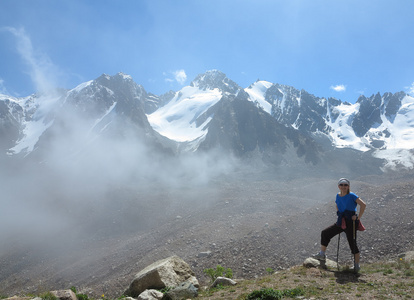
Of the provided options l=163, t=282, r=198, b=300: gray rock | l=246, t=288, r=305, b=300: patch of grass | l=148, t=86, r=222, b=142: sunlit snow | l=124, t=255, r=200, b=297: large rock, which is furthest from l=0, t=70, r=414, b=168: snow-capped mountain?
l=246, t=288, r=305, b=300: patch of grass

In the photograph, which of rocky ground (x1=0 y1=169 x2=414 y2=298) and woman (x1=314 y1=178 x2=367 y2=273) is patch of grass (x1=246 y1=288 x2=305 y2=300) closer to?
woman (x1=314 y1=178 x2=367 y2=273)

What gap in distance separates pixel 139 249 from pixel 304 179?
59.4 metres

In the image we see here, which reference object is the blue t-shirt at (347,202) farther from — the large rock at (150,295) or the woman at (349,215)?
the large rock at (150,295)

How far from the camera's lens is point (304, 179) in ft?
251

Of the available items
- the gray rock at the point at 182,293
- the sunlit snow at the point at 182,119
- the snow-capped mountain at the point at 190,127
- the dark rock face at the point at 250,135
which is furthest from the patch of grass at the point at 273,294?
the sunlit snow at the point at 182,119

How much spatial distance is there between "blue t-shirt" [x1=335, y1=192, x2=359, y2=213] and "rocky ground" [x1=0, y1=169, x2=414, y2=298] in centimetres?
885

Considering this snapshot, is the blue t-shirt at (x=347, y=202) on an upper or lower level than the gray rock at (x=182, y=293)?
upper

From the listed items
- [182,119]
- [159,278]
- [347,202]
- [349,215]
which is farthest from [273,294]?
[182,119]

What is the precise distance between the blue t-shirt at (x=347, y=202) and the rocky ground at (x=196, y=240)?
8.85m

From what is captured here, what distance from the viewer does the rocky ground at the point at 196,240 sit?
67.3 feet

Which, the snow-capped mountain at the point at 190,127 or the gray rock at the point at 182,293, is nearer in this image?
the gray rock at the point at 182,293

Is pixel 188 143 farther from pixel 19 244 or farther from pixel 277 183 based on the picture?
pixel 19 244

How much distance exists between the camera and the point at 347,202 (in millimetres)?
8617

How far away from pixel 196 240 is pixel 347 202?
22991 mm
